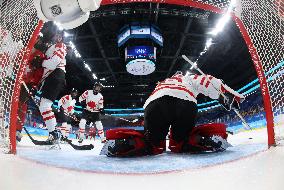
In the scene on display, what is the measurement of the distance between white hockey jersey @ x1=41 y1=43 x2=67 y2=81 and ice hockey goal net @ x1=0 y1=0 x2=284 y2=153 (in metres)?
0.82

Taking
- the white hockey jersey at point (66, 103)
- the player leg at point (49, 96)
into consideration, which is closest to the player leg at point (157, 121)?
the player leg at point (49, 96)

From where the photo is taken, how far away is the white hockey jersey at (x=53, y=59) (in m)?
2.86

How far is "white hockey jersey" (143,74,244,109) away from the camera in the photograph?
2.35m

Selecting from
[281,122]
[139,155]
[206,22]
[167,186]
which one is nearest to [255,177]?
[167,186]

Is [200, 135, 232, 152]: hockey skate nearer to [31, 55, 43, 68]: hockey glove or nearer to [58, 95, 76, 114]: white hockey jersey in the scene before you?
[31, 55, 43, 68]: hockey glove

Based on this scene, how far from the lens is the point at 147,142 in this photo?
2.43 m

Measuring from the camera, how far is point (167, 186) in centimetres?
96

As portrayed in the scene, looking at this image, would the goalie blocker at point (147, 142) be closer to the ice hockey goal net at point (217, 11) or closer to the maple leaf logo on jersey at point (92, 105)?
the ice hockey goal net at point (217, 11)

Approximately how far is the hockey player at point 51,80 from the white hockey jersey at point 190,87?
1121 millimetres

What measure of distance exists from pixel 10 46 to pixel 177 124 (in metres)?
1.56

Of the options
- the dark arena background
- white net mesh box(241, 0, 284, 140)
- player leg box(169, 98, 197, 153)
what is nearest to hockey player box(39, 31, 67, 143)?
the dark arena background

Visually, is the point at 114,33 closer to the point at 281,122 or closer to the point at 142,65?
the point at 142,65

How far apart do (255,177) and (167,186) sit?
320mm

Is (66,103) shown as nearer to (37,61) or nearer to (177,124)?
(37,61)
